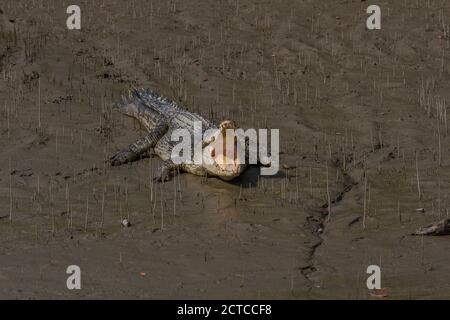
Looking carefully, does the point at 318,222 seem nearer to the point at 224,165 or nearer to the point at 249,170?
the point at 224,165

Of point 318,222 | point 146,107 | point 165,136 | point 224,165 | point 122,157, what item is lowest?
point 318,222

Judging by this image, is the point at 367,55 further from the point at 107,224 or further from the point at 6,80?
the point at 107,224

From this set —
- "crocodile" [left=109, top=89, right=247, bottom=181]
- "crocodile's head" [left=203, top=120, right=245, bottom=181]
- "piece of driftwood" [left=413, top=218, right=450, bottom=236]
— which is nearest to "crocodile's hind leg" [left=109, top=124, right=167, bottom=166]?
"crocodile" [left=109, top=89, right=247, bottom=181]

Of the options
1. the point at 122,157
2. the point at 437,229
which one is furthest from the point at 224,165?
the point at 437,229

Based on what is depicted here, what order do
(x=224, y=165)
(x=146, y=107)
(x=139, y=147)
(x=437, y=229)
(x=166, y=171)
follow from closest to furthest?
(x=437, y=229)
(x=224, y=165)
(x=166, y=171)
(x=139, y=147)
(x=146, y=107)

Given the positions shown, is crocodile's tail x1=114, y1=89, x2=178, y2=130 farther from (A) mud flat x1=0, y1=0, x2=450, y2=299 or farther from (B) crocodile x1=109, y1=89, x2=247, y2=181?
(A) mud flat x1=0, y1=0, x2=450, y2=299

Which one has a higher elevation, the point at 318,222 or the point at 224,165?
the point at 224,165
